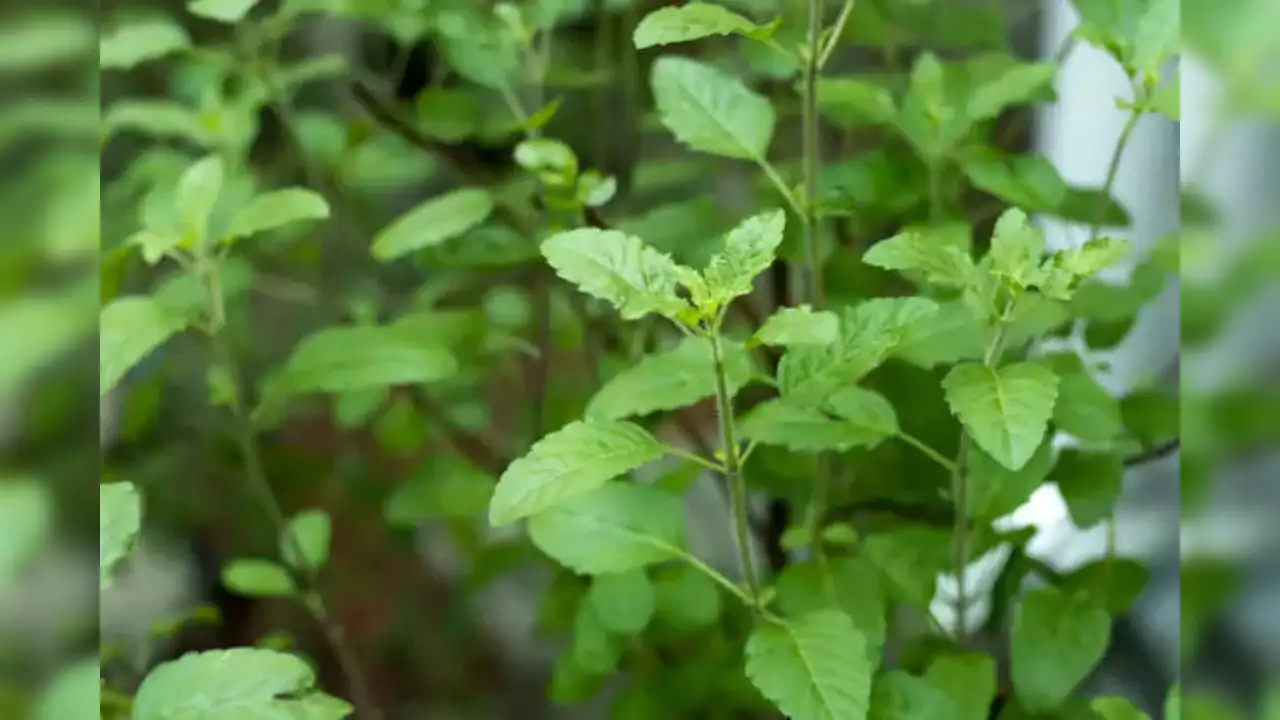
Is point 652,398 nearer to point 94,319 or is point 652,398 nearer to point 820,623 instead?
point 820,623

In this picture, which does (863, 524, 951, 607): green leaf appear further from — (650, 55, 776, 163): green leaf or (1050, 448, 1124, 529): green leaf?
(650, 55, 776, 163): green leaf

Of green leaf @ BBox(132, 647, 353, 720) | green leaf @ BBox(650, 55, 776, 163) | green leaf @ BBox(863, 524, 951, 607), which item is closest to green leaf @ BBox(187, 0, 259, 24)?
green leaf @ BBox(650, 55, 776, 163)

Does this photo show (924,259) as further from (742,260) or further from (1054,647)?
(1054,647)

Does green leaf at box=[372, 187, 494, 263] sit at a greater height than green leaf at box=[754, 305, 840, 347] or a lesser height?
lesser

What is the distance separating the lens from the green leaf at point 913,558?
503 mm

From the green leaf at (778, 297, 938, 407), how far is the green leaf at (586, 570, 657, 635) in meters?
0.14

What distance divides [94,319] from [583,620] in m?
0.32

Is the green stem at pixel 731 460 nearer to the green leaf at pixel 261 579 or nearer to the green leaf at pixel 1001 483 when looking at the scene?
the green leaf at pixel 1001 483

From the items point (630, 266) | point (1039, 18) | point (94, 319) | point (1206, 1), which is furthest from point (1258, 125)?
point (1039, 18)

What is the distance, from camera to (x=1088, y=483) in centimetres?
52

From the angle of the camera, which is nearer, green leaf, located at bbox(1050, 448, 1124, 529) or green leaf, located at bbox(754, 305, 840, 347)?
green leaf, located at bbox(754, 305, 840, 347)

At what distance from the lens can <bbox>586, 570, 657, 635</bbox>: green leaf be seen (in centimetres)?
50

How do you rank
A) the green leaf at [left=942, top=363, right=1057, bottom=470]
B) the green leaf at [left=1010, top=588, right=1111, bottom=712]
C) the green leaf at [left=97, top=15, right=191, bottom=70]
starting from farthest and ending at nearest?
the green leaf at [left=97, top=15, right=191, bottom=70], the green leaf at [left=1010, top=588, right=1111, bottom=712], the green leaf at [left=942, top=363, right=1057, bottom=470]

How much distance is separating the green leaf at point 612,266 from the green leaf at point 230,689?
0.19 metres
